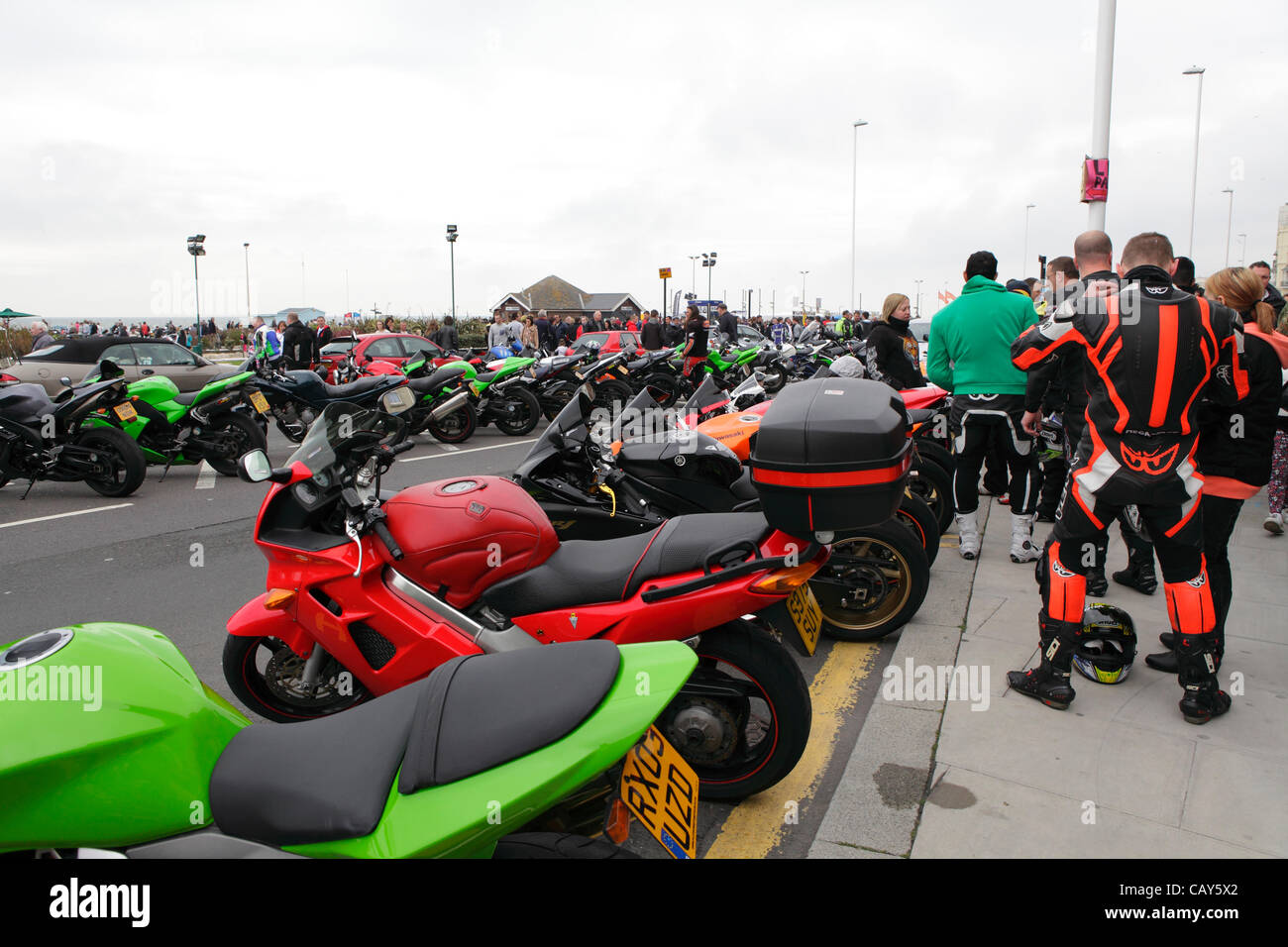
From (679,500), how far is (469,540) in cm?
180

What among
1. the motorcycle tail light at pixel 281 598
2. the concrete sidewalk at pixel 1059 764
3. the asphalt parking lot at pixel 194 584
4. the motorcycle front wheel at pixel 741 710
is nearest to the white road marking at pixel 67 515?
the asphalt parking lot at pixel 194 584

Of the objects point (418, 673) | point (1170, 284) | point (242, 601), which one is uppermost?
point (1170, 284)

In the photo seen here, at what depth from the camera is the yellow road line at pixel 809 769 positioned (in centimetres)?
284

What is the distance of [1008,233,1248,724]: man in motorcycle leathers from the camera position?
3.32 metres

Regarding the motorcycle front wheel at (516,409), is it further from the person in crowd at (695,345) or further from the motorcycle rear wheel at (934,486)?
the motorcycle rear wheel at (934,486)

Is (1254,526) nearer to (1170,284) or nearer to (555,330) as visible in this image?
(1170,284)

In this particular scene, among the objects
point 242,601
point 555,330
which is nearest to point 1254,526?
point 242,601

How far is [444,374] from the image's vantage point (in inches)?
468

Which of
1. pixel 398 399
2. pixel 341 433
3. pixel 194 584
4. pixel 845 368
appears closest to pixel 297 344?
pixel 194 584

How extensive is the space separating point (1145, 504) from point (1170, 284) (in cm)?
87

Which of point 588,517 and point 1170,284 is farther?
point 588,517

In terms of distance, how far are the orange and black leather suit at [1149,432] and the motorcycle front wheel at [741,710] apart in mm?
1467

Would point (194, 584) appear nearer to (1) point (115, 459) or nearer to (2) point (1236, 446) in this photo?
(1) point (115, 459)

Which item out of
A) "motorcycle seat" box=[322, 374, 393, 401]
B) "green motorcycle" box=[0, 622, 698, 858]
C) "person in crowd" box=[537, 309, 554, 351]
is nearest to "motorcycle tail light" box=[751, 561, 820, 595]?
"green motorcycle" box=[0, 622, 698, 858]
